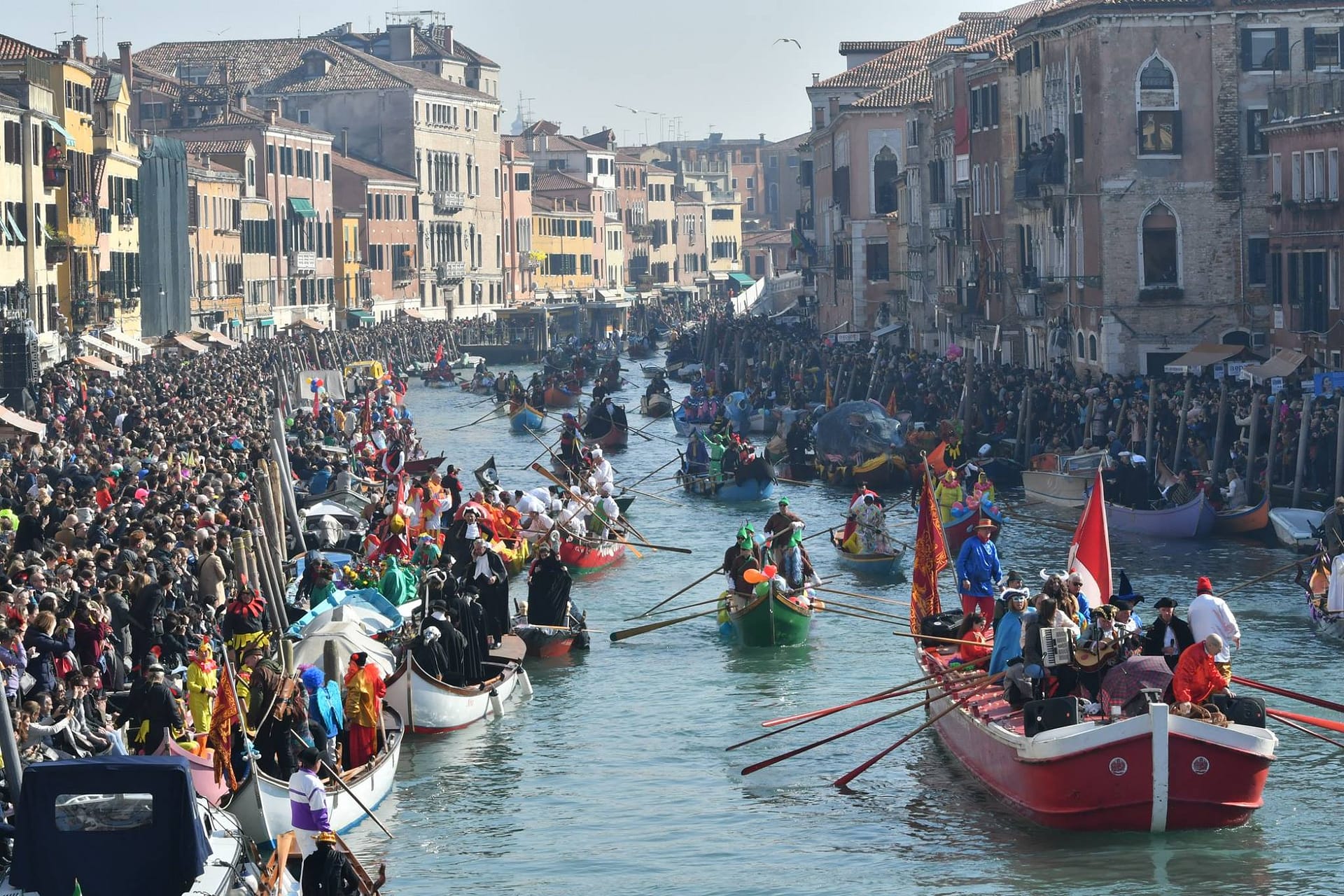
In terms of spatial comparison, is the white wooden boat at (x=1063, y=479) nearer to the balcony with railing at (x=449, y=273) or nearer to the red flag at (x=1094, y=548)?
the red flag at (x=1094, y=548)

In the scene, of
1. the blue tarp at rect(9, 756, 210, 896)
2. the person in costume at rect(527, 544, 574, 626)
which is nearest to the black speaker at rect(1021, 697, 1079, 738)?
the blue tarp at rect(9, 756, 210, 896)

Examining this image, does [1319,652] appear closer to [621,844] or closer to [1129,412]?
[621,844]

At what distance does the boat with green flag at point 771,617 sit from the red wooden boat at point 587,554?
731 centimetres

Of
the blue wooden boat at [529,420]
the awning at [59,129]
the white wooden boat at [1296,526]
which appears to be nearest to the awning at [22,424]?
the awning at [59,129]

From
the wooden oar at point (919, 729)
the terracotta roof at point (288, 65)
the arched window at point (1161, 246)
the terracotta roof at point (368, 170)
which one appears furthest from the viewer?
the terracotta roof at point (288, 65)

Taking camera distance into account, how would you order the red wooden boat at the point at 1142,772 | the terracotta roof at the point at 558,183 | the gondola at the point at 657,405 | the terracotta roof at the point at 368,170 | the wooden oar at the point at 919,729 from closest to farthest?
the red wooden boat at the point at 1142,772 < the wooden oar at the point at 919,729 < the gondola at the point at 657,405 < the terracotta roof at the point at 368,170 < the terracotta roof at the point at 558,183

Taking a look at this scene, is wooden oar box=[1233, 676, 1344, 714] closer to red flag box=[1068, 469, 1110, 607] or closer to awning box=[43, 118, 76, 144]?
red flag box=[1068, 469, 1110, 607]

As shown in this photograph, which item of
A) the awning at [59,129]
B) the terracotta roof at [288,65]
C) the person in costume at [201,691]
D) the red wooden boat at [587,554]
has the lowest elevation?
the red wooden boat at [587,554]

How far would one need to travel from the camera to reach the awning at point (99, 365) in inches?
1973

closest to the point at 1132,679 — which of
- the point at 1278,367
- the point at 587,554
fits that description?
the point at 587,554

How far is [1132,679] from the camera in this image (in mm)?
17766

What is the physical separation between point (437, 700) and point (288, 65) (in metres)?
87.2

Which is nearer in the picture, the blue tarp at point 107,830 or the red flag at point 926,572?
the blue tarp at point 107,830

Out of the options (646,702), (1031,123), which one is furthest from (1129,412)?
(646,702)
